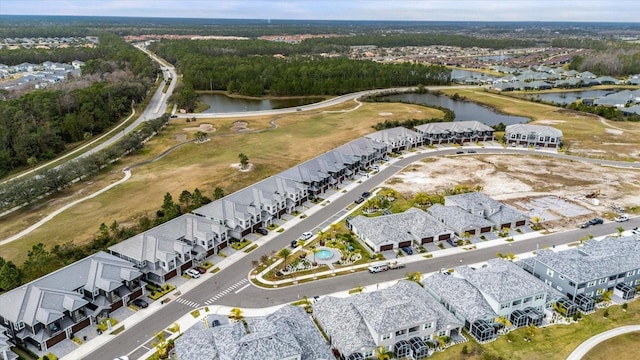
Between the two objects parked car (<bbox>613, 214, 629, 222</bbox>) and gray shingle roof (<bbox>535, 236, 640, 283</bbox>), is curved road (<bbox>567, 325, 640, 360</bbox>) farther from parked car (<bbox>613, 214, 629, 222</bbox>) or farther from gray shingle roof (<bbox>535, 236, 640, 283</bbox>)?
parked car (<bbox>613, 214, 629, 222</bbox>)

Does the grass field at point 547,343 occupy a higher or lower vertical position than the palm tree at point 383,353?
higher

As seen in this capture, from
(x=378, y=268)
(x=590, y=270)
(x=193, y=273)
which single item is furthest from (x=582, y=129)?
(x=193, y=273)

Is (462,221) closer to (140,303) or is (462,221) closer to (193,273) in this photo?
(193,273)

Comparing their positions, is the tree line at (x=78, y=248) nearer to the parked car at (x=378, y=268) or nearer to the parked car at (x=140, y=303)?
the parked car at (x=140, y=303)

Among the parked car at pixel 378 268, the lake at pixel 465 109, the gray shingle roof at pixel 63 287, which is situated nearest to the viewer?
the gray shingle roof at pixel 63 287

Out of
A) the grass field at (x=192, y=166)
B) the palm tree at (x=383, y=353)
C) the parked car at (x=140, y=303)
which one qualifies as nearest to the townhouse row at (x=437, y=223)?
the palm tree at (x=383, y=353)
